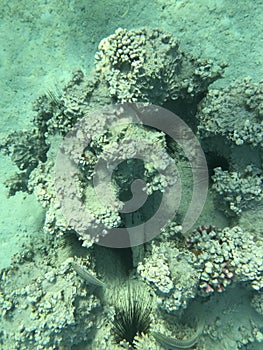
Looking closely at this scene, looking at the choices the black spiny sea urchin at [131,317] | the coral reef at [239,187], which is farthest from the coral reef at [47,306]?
the coral reef at [239,187]

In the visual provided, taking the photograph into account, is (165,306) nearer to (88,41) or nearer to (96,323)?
(96,323)

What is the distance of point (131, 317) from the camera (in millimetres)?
3621

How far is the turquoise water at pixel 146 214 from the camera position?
3182 mm

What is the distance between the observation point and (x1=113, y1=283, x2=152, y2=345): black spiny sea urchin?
3562 millimetres

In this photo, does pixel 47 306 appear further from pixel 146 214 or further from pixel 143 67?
pixel 143 67

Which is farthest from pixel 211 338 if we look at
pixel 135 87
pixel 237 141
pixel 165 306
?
pixel 135 87

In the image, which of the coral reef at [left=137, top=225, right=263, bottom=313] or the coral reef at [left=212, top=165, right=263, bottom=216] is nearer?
the coral reef at [left=137, top=225, right=263, bottom=313]

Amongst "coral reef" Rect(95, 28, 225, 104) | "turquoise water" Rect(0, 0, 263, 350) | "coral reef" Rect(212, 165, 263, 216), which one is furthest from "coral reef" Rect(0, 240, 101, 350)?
"coral reef" Rect(95, 28, 225, 104)

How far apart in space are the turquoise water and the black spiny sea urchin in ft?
0.04

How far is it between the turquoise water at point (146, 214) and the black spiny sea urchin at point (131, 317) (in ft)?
0.04

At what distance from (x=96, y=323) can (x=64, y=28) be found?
14.9ft

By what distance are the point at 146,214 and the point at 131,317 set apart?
48.0 inches

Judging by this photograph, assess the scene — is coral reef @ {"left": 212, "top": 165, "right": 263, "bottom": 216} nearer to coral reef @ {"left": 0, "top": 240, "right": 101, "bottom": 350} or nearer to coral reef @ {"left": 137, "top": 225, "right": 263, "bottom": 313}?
coral reef @ {"left": 137, "top": 225, "right": 263, "bottom": 313}

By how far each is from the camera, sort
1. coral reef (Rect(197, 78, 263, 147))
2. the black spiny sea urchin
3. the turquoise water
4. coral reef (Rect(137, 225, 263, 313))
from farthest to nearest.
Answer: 1. the black spiny sea urchin
2. coral reef (Rect(197, 78, 263, 147))
3. the turquoise water
4. coral reef (Rect(137, 225, 263, 313))
